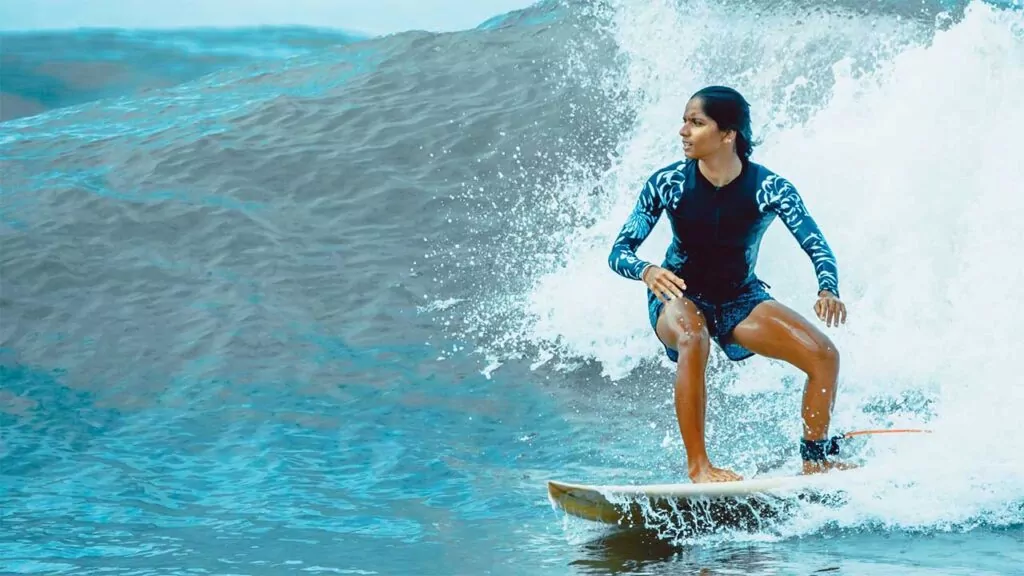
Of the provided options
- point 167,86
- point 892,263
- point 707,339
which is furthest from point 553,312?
point 167,86

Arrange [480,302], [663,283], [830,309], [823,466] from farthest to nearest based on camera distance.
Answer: [480,302], [823,466], [830,309], [663,283]

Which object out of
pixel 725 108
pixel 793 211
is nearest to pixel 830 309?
pixel 793 211

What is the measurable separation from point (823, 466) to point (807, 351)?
0.50 meters

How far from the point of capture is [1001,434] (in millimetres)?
5316

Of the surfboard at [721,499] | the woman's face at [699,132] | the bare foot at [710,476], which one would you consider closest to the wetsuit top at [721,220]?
the woman's face at [699,132]

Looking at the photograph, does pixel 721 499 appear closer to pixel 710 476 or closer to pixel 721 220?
pixel 710 476

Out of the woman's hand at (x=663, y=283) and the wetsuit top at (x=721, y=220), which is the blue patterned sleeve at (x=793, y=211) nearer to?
the wetsuit top at (x=721, y=220)

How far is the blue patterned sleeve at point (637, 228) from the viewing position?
5.23m

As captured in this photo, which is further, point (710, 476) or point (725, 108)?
point (725, 108)

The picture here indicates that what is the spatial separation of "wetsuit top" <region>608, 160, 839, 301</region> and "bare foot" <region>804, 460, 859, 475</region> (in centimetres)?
79

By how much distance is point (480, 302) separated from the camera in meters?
9.90

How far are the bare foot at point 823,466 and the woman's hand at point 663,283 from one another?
0.96m

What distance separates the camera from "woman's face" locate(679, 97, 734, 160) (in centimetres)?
516

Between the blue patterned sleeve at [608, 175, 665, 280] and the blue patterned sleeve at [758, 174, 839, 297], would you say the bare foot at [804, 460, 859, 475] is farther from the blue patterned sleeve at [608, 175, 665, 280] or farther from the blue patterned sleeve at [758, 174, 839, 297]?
the blue patterned sleeve at [608, 175, 665, 280]
